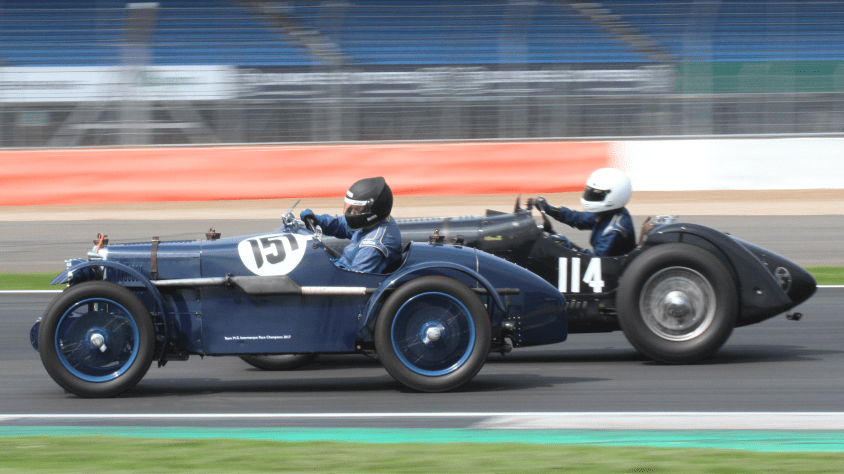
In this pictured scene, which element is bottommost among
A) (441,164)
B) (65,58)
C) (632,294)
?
(632,294)

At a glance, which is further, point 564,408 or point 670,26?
point 670,26

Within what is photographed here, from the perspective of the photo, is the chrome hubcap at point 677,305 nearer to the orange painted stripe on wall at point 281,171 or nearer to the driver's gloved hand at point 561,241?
the driver's gloved hand at point 561,241

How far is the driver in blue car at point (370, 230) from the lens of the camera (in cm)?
521

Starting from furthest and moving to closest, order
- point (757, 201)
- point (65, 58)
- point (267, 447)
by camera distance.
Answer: point (65, 58), point (757, 201), point (267, 447)

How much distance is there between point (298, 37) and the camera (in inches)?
612

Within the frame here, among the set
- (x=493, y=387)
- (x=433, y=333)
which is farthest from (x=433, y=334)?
(x=493, y=387)

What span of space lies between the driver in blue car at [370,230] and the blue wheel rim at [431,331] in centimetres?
32

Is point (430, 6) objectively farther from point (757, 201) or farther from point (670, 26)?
point (757, 201)

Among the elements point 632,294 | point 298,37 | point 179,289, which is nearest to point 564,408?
point 632,294

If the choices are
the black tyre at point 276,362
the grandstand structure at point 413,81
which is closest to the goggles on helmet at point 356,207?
the black tyre at point 276,362

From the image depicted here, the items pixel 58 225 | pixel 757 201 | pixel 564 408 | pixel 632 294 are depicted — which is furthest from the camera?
pixel 757 201

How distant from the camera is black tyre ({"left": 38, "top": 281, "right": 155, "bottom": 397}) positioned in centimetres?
490

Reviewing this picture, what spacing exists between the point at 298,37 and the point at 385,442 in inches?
476

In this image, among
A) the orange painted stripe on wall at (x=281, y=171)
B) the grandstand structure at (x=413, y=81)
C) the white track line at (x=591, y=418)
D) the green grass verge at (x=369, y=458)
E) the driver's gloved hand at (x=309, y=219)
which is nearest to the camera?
the green grass verge at (x=369, y=458)
